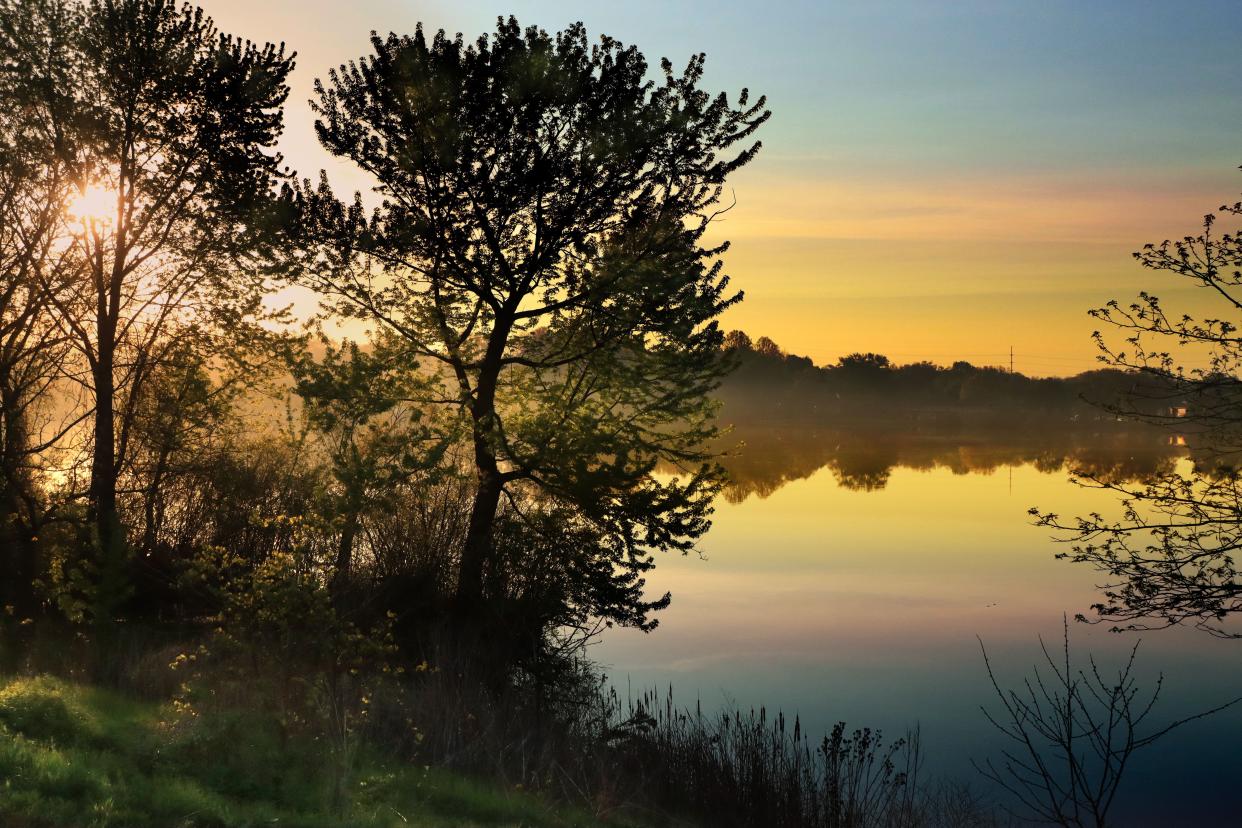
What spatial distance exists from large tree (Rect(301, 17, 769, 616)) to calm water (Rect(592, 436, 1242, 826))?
6.84 meters

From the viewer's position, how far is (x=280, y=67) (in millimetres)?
23188

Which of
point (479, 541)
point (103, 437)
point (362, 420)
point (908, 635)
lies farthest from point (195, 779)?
point (908, 635)

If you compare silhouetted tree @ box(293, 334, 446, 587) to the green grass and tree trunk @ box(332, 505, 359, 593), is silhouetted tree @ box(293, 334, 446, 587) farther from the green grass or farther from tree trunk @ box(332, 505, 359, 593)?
the green grass

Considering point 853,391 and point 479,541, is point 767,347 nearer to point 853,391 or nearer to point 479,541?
point 853,391

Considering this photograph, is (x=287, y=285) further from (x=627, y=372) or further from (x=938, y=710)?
(x=938, y=710)

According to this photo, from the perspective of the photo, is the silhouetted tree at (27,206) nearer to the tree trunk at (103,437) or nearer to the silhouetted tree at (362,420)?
the tree trunk at (103,437)

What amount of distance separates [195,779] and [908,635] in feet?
91.3

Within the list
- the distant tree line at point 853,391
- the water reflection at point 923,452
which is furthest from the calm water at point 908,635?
the distant tree line at point 853,391

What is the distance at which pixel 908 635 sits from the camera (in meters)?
33.3

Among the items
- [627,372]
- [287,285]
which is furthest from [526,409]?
[287,285]

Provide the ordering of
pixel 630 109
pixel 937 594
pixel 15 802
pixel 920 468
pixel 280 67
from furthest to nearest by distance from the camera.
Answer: pixel 920 468 < pixel 937 594 < pixel 280 67 < pixel 630 109 < pixel 15 802

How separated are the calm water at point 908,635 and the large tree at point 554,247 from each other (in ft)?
22.4

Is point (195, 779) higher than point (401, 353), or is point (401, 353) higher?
point (401, 353)

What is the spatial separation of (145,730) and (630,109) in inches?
639
